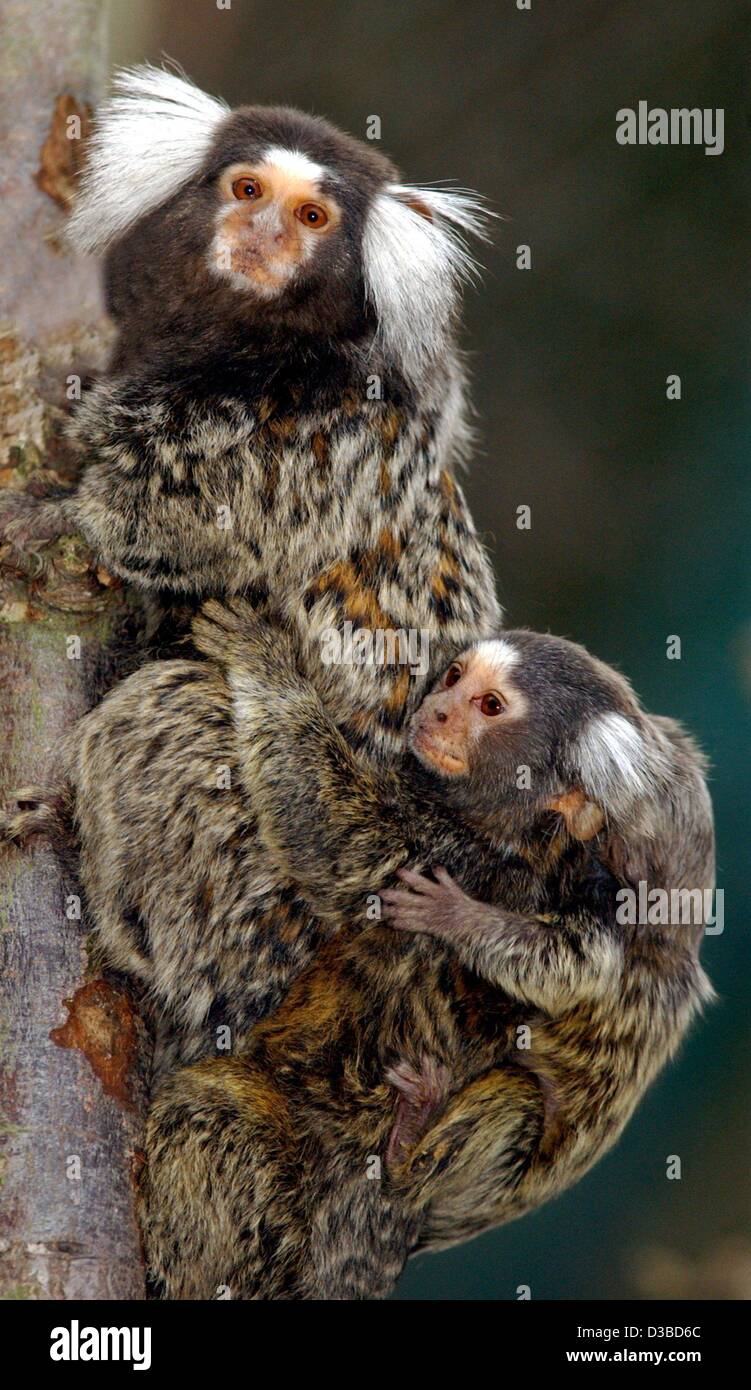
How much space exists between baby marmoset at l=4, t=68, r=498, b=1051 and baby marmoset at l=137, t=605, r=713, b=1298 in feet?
0.37

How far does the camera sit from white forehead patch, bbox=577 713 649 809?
333 cm

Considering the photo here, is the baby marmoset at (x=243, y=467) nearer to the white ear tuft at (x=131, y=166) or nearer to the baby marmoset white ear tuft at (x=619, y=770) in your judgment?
the white ear tuft at (x=131, y=166)

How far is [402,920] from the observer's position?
10.4 ft

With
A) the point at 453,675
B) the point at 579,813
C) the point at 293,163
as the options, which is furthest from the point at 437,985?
the point at 293,163

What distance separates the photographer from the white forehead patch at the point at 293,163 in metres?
3.48

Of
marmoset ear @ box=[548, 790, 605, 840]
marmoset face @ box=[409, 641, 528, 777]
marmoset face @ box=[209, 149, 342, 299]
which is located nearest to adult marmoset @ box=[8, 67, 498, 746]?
marmoset face @ box=[209, 149, 342, 299]

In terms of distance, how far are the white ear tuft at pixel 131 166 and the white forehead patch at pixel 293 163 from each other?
23cm

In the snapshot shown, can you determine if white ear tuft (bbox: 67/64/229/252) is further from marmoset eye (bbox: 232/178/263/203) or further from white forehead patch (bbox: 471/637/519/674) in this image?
white forehead patch (bbox: 471/637/519/674)

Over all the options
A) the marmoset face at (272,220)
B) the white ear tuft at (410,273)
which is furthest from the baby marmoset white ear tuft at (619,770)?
the marmoset face at (272,220)

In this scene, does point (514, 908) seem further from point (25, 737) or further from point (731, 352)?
point (731, 352)

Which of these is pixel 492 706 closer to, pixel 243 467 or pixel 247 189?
pixel 243 467

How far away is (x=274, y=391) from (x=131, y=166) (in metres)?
0.76

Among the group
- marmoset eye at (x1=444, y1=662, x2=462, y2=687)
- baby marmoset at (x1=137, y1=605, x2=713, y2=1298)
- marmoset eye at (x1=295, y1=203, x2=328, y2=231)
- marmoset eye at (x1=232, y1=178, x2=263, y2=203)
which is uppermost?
marmoset eye at (x1=232, y1=178, x2=263, y2=203)
